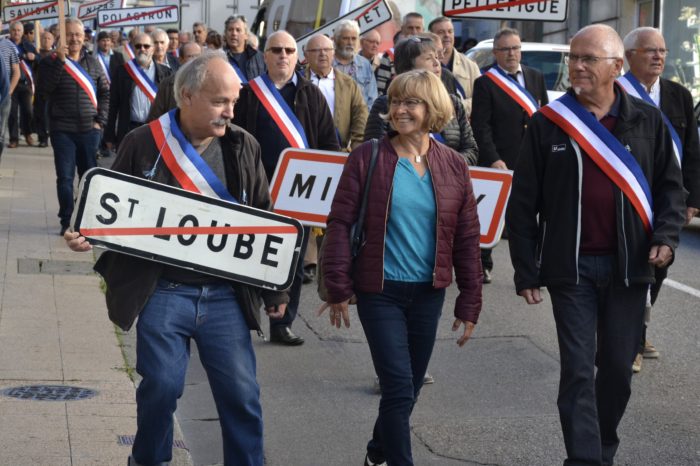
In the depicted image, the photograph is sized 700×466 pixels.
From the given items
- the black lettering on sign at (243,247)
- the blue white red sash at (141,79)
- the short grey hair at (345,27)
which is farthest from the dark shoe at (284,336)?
the blue white red sash at (141,79)

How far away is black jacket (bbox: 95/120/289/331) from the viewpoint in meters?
4.64

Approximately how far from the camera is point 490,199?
6.85m

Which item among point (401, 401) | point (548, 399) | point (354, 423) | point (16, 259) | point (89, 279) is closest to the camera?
point (401, 401)

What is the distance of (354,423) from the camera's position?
21.2 feet

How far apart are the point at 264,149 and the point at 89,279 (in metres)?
2.43

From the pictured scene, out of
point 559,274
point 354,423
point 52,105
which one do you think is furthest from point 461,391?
point 52,105

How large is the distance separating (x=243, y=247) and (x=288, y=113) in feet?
11.5

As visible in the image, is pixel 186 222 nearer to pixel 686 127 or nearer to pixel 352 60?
pixel 686 127

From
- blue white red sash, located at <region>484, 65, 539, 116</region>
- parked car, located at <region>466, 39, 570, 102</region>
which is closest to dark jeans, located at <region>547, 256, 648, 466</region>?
blue white red sash, located at <region>484, 65, 539, 116</region>

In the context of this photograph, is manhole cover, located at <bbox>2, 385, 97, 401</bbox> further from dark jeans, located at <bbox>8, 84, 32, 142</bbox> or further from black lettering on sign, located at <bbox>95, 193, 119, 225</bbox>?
dark jeans, located at <bbox>8, 84, 32, 142</bbox>

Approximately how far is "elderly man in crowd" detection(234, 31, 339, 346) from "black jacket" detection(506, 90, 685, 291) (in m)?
2.83

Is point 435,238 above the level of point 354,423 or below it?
above

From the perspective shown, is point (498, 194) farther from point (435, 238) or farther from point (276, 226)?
point (276, 226)

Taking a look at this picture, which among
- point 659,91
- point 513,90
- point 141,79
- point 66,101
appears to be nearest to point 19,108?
point 141,79
